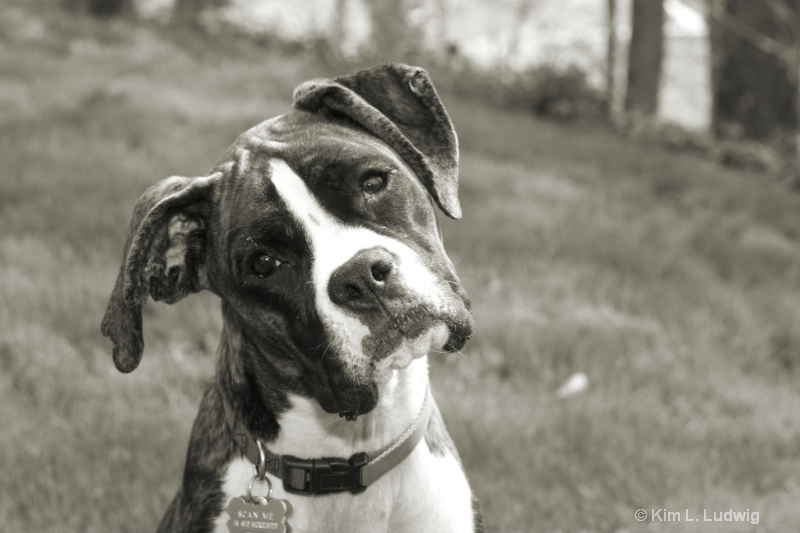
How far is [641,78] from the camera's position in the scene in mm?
13562

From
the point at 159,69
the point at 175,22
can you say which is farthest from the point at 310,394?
the point at 175,22

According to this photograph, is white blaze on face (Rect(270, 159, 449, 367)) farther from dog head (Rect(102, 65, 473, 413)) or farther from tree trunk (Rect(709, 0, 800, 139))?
tree trunk (Rect(709, 0, 800, 139))

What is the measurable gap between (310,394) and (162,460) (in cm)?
175

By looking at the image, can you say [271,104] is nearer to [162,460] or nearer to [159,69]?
[159,69]

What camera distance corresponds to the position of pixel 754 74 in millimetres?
11094

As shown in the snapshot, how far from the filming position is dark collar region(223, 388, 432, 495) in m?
3.28

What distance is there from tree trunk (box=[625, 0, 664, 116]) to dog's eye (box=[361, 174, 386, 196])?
34.9ft

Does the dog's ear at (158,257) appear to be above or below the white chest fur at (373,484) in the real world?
above

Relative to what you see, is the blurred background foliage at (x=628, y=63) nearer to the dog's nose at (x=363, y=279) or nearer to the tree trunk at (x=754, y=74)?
the tree trunk at (x=754, y=74)

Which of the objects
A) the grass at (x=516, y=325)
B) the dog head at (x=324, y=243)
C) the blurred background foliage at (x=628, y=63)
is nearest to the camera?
the dog head at (x=324, y=243)

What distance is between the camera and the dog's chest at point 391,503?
3.31 meters

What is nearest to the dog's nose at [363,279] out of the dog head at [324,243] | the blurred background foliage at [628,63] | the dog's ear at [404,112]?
the dog head at [324,243]

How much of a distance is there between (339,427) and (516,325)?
9.07ft

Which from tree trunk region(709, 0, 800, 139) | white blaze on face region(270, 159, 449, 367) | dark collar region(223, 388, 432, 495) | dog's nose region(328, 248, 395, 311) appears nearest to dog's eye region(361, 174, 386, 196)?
white blaze on face region(270, 159, 449, 367)
